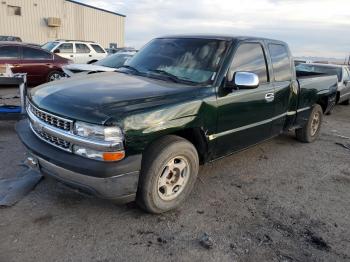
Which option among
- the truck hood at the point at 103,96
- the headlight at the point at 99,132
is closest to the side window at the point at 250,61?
the truck hood at the point at 103,96

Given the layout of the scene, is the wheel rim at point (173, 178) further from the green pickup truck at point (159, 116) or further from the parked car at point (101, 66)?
the parked car at point (101, 66)

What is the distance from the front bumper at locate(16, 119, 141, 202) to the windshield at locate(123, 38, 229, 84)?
55.0 inches

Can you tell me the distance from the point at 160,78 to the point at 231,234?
74.3 inches

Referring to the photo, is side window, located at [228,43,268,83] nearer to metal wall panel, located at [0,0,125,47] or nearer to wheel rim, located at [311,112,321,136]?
wheel rim, located at [311,112,321,136]

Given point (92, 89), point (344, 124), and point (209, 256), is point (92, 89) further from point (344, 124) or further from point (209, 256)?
point (344, 124)

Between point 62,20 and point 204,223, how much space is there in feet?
98.6

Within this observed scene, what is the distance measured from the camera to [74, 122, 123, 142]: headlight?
118 inches

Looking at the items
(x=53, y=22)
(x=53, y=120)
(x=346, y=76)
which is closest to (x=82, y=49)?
(x=346, y=76)

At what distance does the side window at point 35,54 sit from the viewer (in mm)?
11961

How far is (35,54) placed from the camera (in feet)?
40.2

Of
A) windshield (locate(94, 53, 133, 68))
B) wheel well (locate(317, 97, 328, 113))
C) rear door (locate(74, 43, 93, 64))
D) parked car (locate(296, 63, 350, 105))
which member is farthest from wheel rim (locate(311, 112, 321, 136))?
rear door (locate(74, 43, 93, 64))

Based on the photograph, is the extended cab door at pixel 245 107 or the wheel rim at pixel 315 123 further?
the wheel rim at pixel 315 123

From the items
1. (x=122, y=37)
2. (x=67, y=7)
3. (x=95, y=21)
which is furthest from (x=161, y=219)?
(x=122, y=37)

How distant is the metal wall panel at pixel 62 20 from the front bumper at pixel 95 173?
89.2 feet
